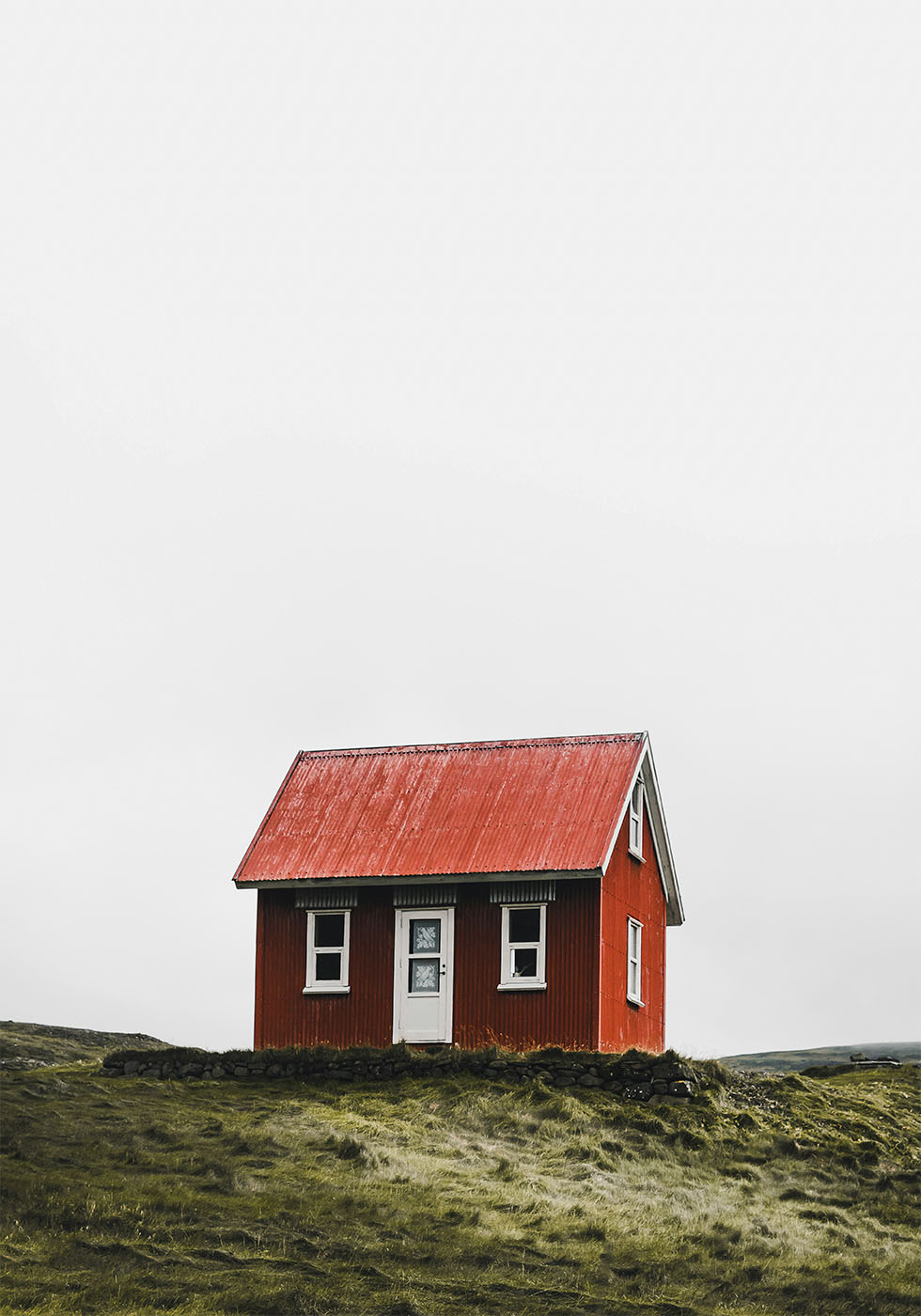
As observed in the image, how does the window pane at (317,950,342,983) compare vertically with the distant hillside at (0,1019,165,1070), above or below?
above

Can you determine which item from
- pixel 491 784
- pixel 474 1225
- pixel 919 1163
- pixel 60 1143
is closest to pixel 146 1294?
pixel 474 1225

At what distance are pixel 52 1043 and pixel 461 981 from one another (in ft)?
65.4

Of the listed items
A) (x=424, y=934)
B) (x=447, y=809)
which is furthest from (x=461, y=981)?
(x=447, y=809)

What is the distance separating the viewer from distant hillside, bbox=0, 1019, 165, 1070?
44281 millimetres

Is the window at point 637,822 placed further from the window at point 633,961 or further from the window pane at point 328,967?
the window pane at point 328,967

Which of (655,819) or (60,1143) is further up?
(655,819)

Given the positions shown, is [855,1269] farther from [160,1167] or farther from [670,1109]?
[160,1167]

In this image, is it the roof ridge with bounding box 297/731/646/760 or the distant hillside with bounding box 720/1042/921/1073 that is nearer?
the roof ridge with bounding box 297/731/646/760

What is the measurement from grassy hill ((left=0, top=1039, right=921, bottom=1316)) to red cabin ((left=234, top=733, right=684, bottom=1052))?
2.62m

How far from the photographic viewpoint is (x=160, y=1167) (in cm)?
2405

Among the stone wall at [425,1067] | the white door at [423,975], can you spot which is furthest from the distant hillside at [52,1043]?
the white door at [423,975]

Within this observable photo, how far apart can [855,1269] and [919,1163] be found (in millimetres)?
7515

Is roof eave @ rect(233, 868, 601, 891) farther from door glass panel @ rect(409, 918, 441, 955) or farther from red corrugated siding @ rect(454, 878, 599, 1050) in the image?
door glass panel @ rect(409, 918, 441, 955)

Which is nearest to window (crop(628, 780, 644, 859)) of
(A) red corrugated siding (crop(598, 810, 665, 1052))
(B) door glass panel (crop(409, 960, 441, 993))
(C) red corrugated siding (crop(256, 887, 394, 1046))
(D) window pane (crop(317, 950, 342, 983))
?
(A) red corrugated siding (crop(598, 810, 665, 1052))
